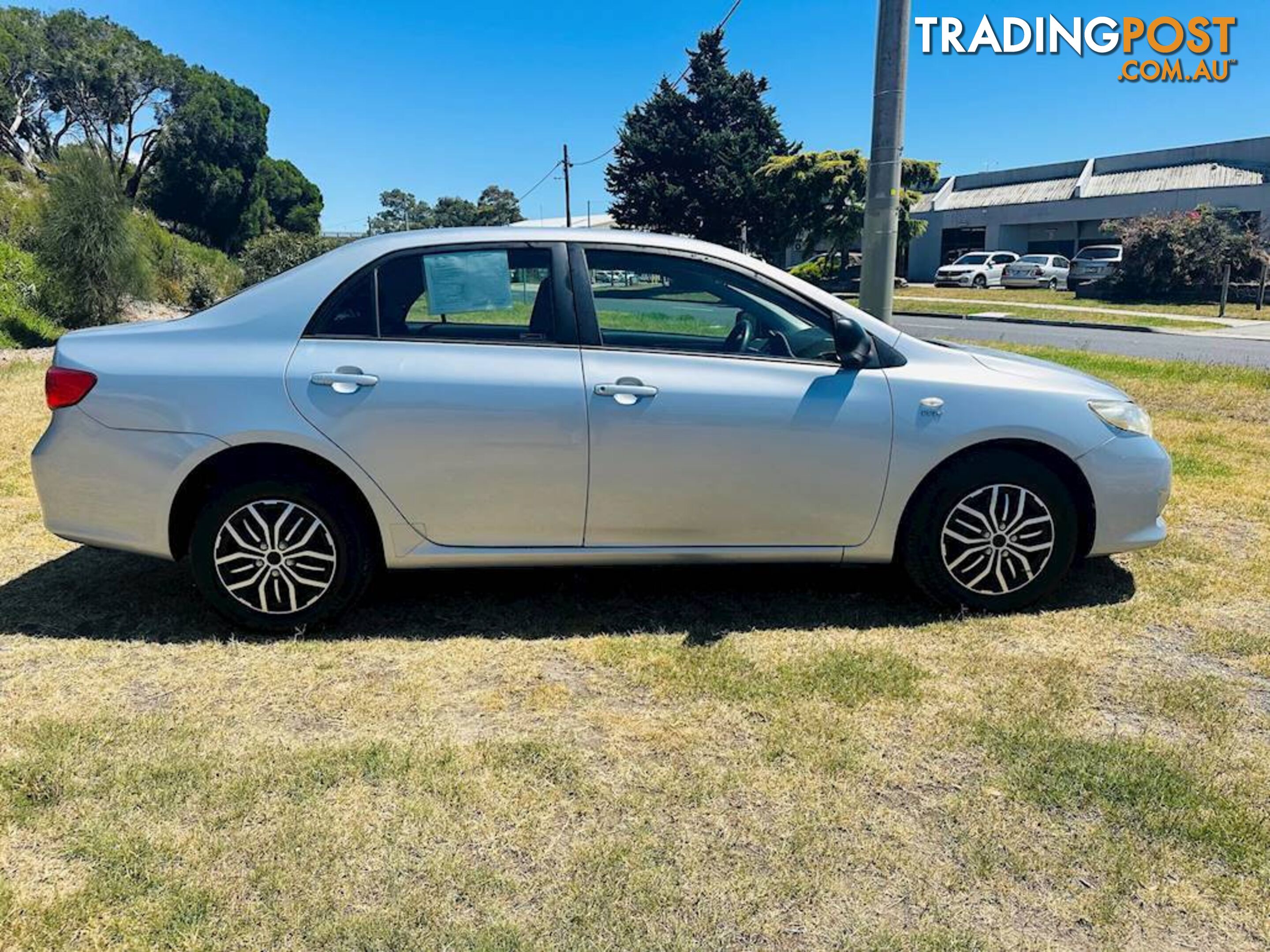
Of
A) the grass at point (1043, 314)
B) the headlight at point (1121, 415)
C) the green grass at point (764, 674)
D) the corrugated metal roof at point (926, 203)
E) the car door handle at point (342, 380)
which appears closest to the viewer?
the green grass at point (764, 674)

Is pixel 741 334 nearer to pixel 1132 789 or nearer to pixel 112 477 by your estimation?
pixel 1132 789

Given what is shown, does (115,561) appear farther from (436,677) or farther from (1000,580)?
(1000,580)

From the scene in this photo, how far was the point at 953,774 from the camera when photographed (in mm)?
2676

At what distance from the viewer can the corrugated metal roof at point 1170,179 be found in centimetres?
3406

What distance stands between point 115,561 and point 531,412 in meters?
2.56

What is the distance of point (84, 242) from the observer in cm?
1501

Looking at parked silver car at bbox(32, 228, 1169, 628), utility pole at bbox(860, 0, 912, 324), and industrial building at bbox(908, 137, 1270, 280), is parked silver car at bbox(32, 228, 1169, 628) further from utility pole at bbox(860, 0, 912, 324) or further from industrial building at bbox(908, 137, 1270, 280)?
industrial building at bbox(908, 137, 1270, 280)

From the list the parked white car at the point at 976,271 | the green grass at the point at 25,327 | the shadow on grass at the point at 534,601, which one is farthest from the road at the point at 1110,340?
the parked white car at the point at 976,271

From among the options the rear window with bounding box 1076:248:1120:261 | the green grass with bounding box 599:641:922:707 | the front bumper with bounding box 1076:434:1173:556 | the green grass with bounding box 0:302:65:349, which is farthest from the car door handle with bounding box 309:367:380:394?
the rear window with bounding box 1076:248:1120:261

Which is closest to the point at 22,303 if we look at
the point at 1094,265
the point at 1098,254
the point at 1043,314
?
the point at 1043,314

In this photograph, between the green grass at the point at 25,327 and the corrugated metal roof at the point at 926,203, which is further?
the corrugated metal roof at the point at 926,203

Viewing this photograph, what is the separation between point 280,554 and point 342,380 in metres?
0.73

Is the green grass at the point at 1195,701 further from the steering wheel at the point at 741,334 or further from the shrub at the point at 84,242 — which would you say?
the shrub at the point at 84,242

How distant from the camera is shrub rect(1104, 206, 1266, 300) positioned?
89.1 feet
